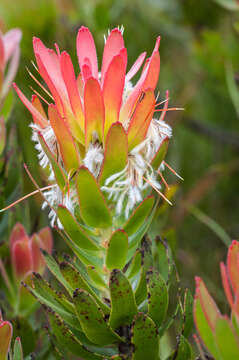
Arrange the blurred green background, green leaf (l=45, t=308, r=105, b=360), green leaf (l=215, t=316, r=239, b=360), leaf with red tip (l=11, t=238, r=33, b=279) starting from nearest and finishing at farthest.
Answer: green leaf (l=215, t=316, r=239, b=360), green leaf (l=45, t=308, r=105, b=360), leaf with red tip (l=11, t=238, r=33, b=279), the blurred green background

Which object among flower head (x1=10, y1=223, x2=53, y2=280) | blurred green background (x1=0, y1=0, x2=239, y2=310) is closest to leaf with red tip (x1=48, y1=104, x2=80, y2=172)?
flower head (x1=10, y1=223, x2=53, y2=280)

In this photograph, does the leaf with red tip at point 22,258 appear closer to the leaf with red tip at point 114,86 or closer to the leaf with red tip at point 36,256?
the leaf with red tip at point 36,256

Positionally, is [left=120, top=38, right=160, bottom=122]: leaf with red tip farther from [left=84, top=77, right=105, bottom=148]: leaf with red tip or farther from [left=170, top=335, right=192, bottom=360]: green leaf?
[left=170, top=335, right=192, bottom=360]: green leaf

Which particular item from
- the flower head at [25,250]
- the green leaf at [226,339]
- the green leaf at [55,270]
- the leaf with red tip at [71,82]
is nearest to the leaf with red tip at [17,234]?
the flower head at [25,250]

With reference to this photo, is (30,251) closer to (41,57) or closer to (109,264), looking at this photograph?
(109,264)

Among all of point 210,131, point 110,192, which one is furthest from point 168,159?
point 110,192

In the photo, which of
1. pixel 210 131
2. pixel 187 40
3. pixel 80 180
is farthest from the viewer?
pixel 187 40
